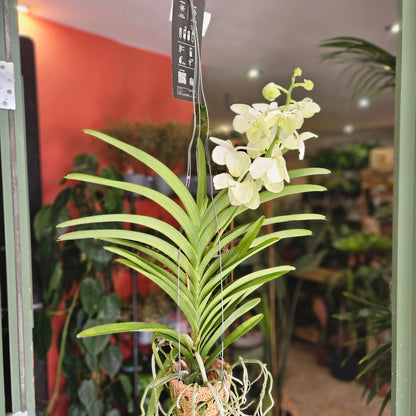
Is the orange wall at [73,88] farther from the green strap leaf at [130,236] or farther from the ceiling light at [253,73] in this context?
the green strap leaf at [130,236]

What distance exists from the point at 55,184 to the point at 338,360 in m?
2.60

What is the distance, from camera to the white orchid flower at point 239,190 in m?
0.63

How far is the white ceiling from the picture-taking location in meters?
1.25

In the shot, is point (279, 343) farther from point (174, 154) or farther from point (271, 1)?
point (271, 1)

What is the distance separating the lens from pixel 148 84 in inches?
71.1

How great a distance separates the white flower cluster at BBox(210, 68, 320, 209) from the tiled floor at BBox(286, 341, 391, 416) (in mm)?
2374

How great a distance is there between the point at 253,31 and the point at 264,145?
1096 millimetres

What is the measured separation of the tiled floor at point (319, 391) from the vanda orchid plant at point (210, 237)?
2.21 meters

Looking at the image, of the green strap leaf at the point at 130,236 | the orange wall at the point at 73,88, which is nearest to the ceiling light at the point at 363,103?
the orange wall at the point at 73,88

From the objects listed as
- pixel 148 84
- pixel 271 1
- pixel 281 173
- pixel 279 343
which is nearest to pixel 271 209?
pixel 279 343

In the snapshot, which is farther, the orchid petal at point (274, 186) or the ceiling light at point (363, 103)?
the ceiling light at point (363, 103)

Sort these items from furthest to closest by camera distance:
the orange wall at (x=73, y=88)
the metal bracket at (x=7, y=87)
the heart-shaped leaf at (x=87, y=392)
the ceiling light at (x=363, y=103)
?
the ceiling light at (x=363, y=103), the orange wall at (x=73, y=88), the heart-shaped leaf at (x=87, y=392), the metal bracket at (x=7, y=87)

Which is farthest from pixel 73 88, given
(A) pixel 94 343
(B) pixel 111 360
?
(B) pixel 111 360

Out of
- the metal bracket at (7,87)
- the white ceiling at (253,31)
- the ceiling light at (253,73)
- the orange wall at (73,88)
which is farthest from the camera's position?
the orange wall at (73,88)
